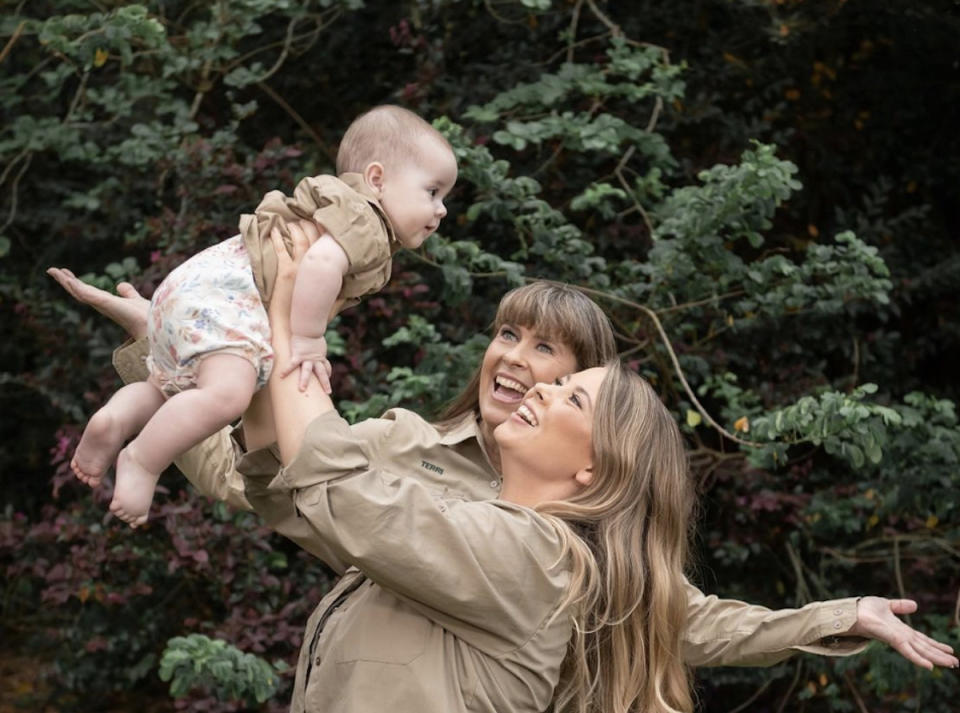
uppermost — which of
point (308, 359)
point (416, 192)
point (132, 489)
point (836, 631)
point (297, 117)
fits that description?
point (416, 192)

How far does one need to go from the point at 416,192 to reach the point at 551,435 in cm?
54

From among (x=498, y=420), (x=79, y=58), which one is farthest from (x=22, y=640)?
(x=498, y=420)

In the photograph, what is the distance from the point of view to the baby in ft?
9.16

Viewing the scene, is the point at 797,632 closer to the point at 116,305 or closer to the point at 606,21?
the point at 116,305

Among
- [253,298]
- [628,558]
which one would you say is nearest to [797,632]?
[628,558]

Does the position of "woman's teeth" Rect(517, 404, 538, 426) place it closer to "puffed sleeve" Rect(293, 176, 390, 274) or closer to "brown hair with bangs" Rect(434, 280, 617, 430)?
"puffed sleeve" Rect(293, 176, 390, 274)

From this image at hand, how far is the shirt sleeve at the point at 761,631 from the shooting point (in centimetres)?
312

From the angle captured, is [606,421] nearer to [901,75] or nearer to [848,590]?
[848,590]

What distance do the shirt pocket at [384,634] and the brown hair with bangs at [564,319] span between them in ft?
2.71

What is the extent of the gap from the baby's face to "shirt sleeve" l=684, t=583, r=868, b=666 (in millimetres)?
955

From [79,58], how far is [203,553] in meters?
1.96

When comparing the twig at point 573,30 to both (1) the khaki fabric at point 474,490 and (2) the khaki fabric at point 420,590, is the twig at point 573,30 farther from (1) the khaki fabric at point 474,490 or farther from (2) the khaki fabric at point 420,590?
(2) the khaki fabric at point 420,590

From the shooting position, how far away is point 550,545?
2754 millimetres

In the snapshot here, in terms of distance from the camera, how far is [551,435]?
116 inches
